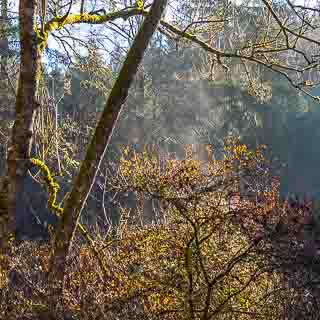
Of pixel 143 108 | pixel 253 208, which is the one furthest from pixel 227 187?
pixel 143 108

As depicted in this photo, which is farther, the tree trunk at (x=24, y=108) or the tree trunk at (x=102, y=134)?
the tree trunk at (x=24, y=108)

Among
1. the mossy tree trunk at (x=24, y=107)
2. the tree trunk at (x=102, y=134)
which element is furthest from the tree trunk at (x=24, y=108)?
the tree trunk at (x=102, y=134)

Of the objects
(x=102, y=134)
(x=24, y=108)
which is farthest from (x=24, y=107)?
(x=102, y=134)

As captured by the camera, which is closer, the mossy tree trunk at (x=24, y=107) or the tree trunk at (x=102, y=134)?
the tree trunk at (x=102, y=134)

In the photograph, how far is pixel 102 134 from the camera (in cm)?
475

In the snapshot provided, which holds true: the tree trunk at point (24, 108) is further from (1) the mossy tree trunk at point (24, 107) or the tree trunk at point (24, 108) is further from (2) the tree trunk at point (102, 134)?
(2) the tree trunk at point (102, 134)

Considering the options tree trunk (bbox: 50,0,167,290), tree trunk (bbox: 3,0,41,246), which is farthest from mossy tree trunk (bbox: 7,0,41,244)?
tree trunk (bbox: 50,0,167,290)

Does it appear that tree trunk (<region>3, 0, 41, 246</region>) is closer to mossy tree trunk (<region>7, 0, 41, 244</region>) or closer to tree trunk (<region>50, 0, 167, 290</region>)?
mossy tree trunk (<region>7, 0, 41, 244</region>)

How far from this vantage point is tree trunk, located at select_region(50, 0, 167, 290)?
4.68 m

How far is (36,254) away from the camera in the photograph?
16.4 feet

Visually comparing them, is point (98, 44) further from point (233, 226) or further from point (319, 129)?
point (319, 129)

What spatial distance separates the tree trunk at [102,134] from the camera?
4.68 m

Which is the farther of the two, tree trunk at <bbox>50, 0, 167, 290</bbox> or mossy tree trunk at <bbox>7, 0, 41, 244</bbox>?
mossy tree trunk at <bbox>7, 0, 41, 244</bbox>

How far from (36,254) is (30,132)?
43.8 inches
